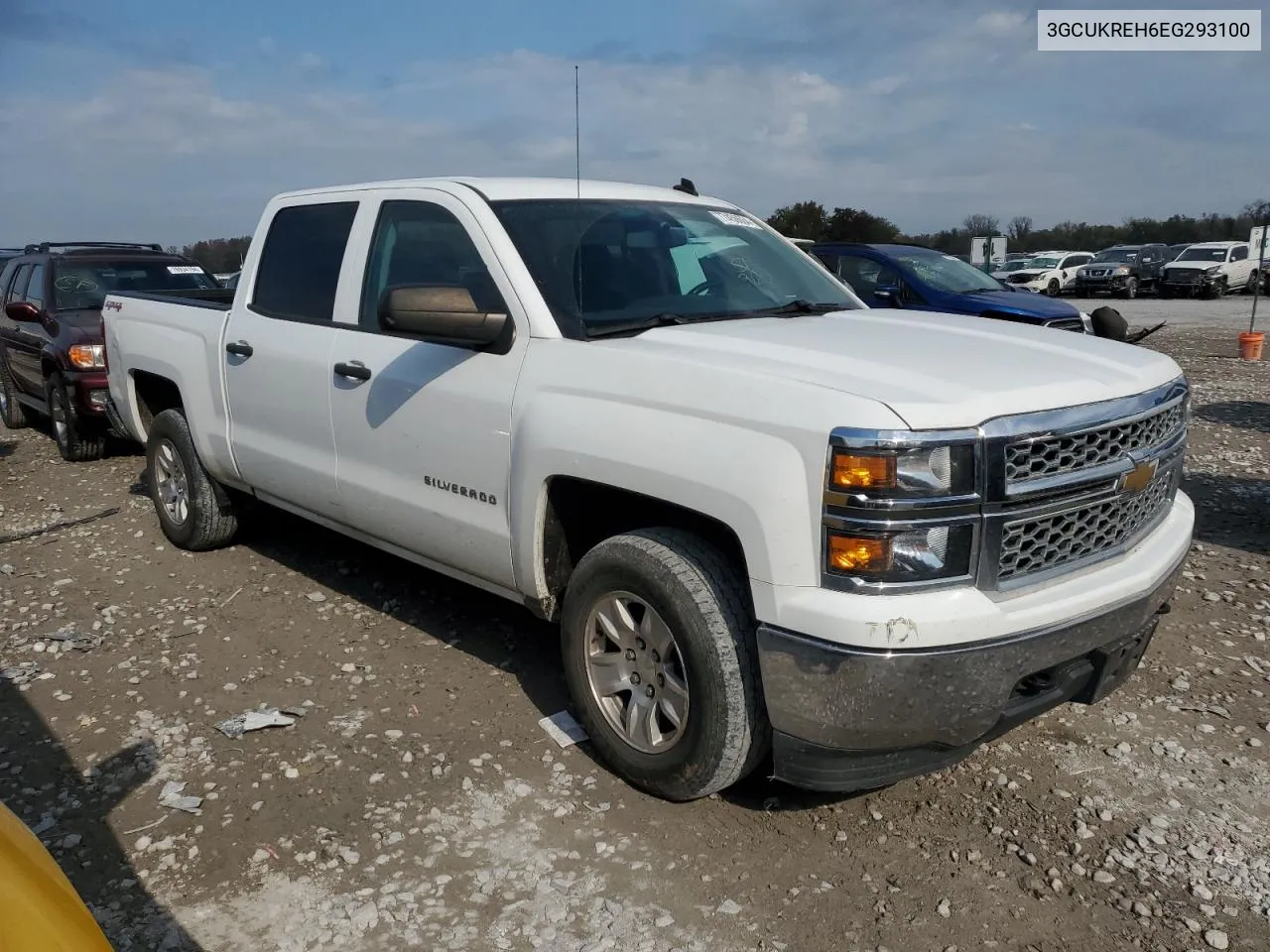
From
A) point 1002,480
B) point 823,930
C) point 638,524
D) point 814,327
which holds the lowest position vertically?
point 823,930

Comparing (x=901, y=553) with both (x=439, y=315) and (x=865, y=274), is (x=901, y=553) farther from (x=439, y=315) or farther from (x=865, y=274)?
(x=865, y=274)

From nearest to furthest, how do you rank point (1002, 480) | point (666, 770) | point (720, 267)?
point (1002, 480), point (666, 770), point (720, 267)

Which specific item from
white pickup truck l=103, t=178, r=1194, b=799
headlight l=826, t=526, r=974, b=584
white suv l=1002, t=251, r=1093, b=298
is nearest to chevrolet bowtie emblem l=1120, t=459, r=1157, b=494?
white pickup truck l=103, t=178, r=1194, b=799

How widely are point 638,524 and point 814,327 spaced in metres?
0.90

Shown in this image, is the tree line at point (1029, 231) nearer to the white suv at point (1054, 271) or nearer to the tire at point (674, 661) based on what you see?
the white suv at point (1054, 271)

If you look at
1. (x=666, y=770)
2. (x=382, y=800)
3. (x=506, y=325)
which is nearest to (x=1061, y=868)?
(x=666, y=770)

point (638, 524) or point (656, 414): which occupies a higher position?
point (656, 414)

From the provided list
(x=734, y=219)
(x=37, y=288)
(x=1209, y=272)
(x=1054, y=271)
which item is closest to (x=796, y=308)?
(x=734, y=219)

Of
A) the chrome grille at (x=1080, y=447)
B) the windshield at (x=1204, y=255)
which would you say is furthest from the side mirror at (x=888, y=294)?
the windshield at (x=1204, y=255)

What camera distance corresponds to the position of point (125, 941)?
2646mm

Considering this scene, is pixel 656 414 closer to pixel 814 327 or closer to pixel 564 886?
pixel 814 327

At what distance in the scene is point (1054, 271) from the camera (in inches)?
1244

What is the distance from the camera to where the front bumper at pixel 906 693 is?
254cm

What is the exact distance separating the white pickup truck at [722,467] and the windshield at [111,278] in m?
5.43
